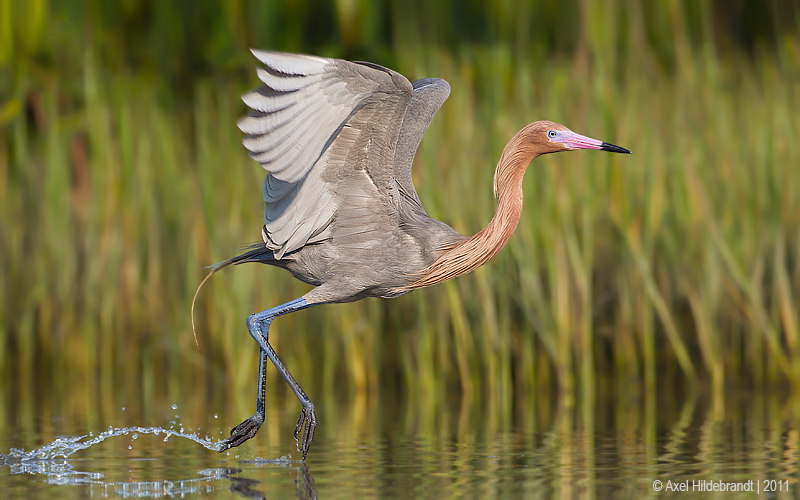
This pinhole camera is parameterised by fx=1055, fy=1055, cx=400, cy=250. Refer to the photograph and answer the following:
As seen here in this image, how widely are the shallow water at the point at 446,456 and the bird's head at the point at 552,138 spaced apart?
1.62 m

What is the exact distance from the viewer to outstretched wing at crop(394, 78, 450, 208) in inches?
236

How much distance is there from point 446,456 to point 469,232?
2879 millimetres

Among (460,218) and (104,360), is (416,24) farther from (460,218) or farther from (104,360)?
(104,360)

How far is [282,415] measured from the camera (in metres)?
7.28

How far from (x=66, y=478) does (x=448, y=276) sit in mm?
2228

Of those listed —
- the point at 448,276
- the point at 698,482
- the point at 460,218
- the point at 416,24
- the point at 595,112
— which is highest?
the point at 416,24

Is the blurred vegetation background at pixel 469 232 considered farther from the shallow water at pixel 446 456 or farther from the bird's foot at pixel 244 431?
the bird's foot at pixel 244 431

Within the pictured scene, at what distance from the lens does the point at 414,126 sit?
619 cm

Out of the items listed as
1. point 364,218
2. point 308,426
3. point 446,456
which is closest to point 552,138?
point 364,218

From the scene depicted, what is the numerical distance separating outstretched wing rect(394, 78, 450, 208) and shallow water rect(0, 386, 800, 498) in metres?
1.47

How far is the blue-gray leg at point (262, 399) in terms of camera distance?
551 centimetres

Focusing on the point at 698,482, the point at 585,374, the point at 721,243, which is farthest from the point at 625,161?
the point at 698,482

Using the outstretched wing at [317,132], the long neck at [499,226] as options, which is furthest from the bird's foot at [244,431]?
the long neck at [499,226]

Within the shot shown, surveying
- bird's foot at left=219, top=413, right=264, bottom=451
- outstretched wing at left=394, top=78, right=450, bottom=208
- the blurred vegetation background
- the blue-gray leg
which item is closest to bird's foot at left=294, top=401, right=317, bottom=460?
the blue-gray leg
